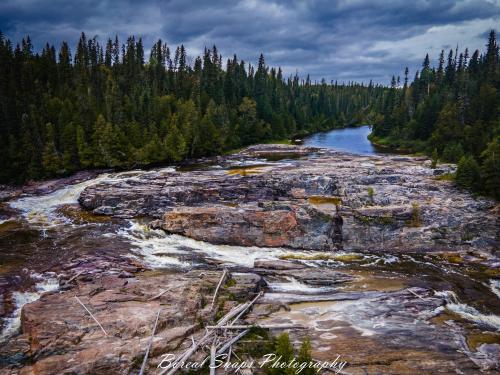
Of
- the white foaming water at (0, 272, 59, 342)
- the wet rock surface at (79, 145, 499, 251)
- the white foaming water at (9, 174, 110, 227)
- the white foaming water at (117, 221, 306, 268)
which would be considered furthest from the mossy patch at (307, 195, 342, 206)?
the white foaming water at (9, 174, 110, 227)

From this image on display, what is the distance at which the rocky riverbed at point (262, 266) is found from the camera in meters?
17.3

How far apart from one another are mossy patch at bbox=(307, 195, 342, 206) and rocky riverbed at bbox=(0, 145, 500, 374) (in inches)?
4.5

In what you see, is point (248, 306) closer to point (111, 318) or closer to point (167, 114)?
point (111, 318)

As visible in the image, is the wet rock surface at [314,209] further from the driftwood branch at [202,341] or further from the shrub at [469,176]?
the driftwood branch at [202,341]

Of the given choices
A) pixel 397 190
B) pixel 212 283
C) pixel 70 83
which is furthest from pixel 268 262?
pixel 70 83

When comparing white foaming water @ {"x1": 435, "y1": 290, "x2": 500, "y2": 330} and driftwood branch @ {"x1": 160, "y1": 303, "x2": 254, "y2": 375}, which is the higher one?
driftwood branch @ {"x1": 160, "y1": 303, "x2": 254, "y2": 375}

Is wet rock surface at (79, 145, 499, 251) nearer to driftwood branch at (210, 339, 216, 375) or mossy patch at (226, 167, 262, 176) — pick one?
mossy patch at (226, 167, 262, 176)

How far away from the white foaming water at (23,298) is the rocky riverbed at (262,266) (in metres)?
0.10

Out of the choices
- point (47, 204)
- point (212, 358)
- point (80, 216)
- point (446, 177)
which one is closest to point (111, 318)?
point (212, 358)

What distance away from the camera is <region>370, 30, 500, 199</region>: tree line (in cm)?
3947

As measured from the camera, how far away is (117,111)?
71250mm

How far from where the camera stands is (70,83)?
314 ft

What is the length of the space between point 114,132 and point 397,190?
4388 centimetres

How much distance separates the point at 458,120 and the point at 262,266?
212ft
